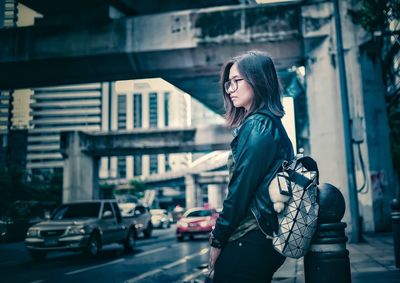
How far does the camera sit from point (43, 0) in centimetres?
1253

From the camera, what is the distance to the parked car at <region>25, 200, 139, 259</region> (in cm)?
1062

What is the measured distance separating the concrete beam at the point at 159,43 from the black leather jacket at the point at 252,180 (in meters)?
11.1

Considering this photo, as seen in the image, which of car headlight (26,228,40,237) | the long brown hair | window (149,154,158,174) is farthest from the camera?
window (149,154,158,174)

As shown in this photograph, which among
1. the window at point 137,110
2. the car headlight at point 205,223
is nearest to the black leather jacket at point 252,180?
the car headlight at point 205,223

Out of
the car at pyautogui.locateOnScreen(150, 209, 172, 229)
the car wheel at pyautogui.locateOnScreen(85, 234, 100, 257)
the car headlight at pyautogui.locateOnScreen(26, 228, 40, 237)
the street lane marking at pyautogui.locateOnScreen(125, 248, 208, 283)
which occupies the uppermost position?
the car headlight at pyautogui.locateOnScreen(26, 228, 40, 237)

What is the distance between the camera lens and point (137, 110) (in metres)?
164

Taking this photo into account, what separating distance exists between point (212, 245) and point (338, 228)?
Answer: 724 mm

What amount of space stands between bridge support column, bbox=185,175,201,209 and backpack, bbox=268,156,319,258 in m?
60.0

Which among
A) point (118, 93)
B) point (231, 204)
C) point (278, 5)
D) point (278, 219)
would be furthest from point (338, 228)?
point (118, 93)

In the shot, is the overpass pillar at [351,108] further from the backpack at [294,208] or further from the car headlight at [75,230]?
the backpack at [294,208]

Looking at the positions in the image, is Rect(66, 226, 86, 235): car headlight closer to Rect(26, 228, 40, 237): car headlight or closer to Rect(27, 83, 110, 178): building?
Rect(26, 228, 40, 237): car headlight

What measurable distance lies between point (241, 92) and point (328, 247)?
912 millimetres

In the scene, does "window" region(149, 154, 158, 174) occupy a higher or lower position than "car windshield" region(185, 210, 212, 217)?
higher

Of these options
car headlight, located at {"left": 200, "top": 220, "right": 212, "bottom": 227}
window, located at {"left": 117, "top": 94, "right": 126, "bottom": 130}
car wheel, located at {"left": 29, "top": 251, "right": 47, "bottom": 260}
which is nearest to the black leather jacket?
car wheel, located at {"left": 29, "top": 251, "right": 47, "bottom": 260}
